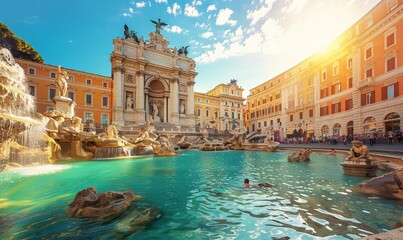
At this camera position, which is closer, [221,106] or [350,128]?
[350,128]

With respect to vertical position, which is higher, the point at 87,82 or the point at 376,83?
the point at 87,82

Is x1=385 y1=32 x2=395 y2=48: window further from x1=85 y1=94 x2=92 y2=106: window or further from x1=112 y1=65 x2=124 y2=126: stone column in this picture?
x1=85 y1=94 x2=92 y2=106: window

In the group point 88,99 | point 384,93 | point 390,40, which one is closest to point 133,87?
point 88,99

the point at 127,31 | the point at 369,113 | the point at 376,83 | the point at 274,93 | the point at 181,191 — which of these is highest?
the point at 127,31

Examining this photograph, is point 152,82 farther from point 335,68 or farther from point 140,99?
point 335,68

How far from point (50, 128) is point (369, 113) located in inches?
1203

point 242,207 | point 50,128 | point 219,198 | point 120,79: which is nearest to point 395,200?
point 242,207

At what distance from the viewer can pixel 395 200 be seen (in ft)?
14.2

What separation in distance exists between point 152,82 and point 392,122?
116 feet

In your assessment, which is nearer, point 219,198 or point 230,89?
point 219,198

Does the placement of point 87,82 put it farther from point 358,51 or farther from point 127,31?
point 358,51

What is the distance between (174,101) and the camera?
36.9 metres

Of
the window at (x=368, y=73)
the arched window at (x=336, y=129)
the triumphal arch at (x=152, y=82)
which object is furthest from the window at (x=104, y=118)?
the window at (x=368, y=73)

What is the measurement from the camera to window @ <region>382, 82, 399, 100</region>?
715 inches
